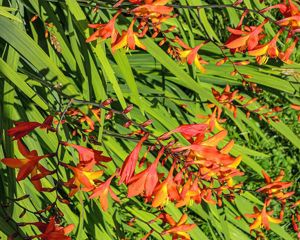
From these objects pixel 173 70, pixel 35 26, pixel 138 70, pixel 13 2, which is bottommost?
pixel 138 70

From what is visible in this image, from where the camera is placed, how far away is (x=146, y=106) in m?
1.84

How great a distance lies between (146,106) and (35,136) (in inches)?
18.3

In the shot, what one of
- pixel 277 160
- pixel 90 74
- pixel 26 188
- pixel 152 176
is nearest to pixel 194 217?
pixel 277 160

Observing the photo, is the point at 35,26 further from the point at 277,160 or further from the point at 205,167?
the point at 277,160

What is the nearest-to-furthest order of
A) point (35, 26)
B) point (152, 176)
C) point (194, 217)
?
1. point (152, 176)
2. point (35, 26)
3. point (194, 217)

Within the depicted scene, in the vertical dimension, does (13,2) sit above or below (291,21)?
above

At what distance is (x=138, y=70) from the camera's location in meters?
2.04

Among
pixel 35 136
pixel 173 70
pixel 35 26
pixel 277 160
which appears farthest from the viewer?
pixel 277 160

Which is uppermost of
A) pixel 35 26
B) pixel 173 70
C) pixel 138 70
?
pixel 35 26

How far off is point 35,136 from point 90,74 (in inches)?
13.1

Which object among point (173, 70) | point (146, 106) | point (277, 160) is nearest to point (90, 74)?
point (173, 70)

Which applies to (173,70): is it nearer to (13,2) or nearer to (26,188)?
(13,2)

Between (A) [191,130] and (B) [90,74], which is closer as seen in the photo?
(A) [191,130]

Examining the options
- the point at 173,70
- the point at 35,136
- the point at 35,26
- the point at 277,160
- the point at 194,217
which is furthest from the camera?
the point at 277,160
